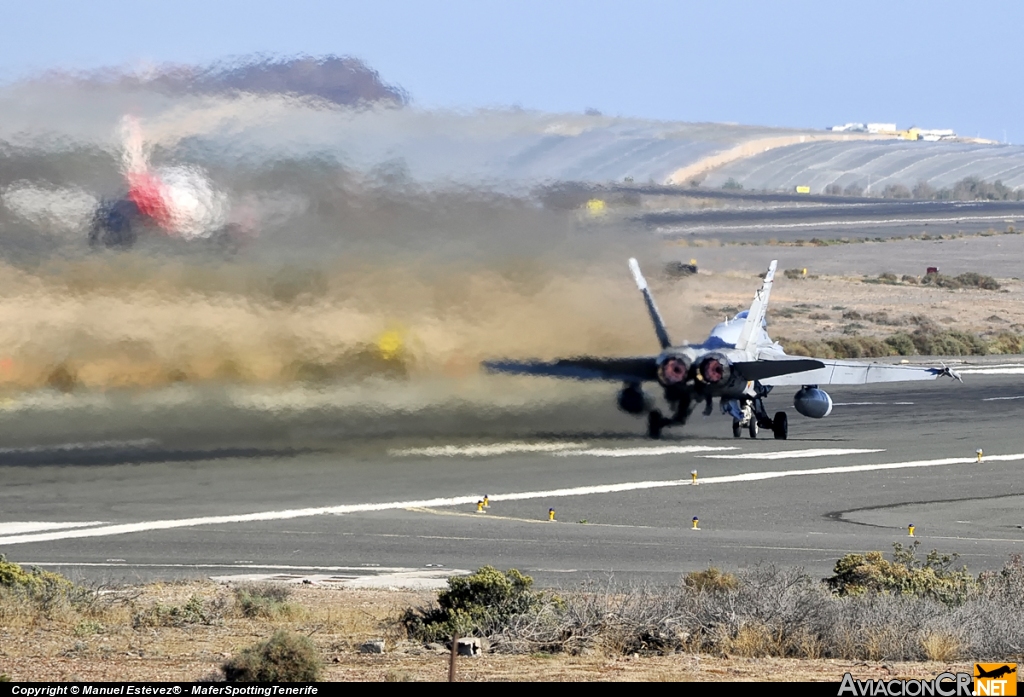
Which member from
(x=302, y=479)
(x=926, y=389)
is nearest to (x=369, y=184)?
(x=302, y=479)

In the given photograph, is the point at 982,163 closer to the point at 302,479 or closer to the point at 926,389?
the point at 926,389

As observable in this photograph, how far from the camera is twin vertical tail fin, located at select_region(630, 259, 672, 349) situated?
1729 inches

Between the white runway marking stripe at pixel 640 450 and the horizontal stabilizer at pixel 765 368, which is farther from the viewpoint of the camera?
the white runway marking stripe at pixel 640 450

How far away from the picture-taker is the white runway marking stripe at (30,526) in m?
32.7

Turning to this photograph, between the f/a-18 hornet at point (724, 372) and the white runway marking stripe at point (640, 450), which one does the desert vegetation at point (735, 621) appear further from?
the white runway marking stripe at point (640, 450)

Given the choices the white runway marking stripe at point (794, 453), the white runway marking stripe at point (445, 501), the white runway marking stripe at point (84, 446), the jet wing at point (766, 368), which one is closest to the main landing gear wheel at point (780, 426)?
the white runway marking stripe at point (794, 453)

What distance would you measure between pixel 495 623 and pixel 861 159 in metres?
154

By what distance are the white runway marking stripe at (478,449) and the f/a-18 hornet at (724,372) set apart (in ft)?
8.59

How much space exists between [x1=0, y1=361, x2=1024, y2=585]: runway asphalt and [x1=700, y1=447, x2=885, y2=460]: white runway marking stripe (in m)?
0.13

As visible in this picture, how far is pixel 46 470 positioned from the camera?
40.3 metres

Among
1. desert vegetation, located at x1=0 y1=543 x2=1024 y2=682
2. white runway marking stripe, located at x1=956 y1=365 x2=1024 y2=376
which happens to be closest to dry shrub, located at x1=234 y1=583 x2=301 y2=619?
desert vegetation, located at x1=0 y1=543 x2=1024 y2=682

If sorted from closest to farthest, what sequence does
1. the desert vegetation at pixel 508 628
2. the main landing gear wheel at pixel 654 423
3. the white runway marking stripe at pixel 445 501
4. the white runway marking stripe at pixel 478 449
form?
the desert vegetation at pixel 508 628
the white runway marking stripe at pixel 445 501
the white runway marking stripe at pixel 478 449
the main landing gear wheel at pixel 654 423

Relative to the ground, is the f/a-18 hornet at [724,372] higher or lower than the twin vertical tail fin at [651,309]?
lower

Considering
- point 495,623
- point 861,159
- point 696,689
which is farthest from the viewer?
point 861,159
